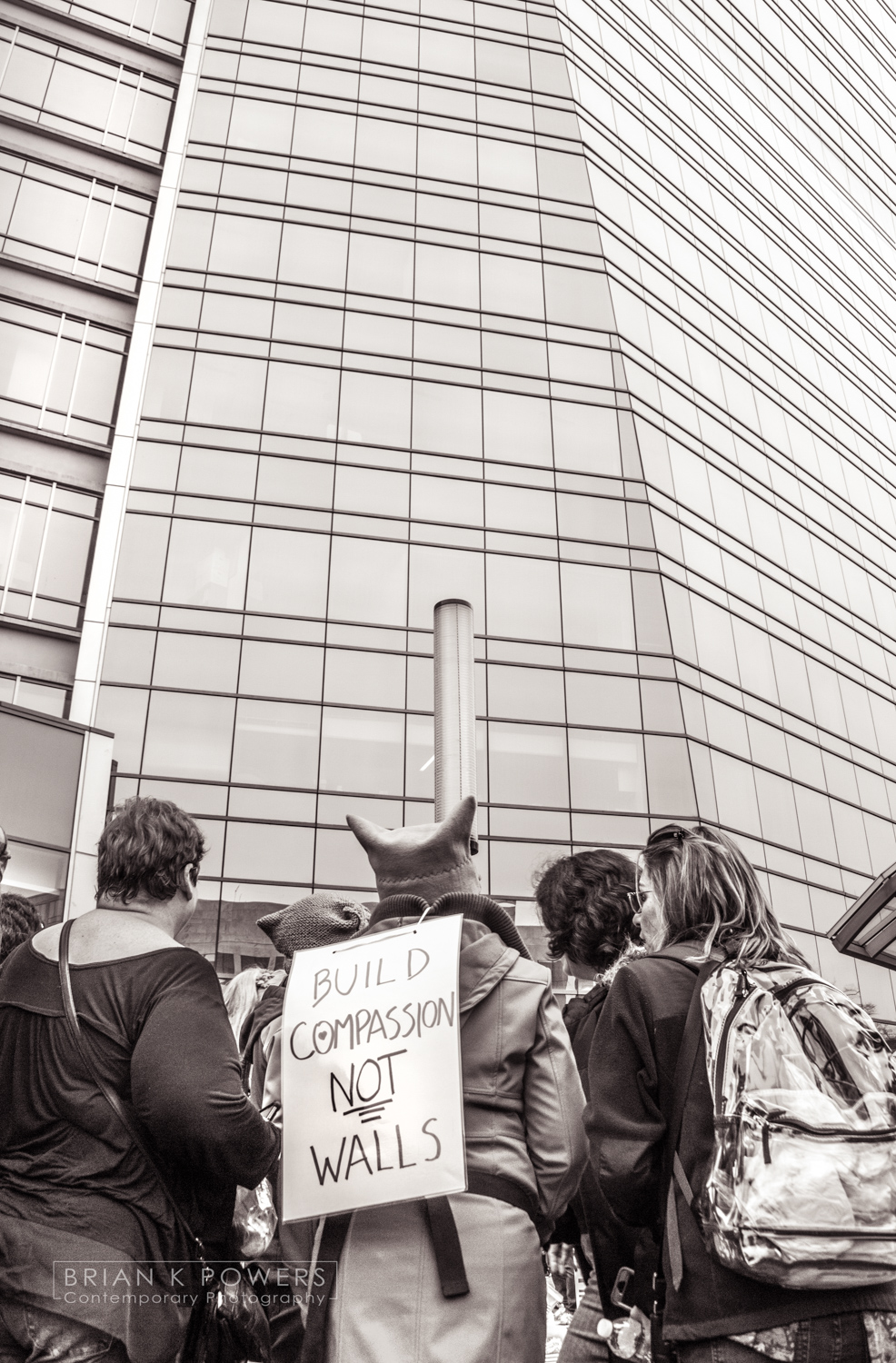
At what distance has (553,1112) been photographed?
2.20 m

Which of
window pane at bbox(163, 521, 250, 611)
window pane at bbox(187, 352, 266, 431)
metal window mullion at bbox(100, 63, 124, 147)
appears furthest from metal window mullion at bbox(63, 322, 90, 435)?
metal window mullion at bbox(100, 63, 124, 147)

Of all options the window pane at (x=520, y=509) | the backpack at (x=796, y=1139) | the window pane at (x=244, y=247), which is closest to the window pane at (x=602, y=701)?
the window pane at (x=520, y=509)

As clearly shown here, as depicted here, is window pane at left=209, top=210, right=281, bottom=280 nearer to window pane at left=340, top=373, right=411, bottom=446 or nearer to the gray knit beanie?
window pane at left=340, top=373, right=411, bottom=446

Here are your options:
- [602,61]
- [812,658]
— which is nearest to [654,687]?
[812,658]

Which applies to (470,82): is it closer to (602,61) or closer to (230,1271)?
(602,61)

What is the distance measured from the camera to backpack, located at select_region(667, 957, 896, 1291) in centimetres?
174

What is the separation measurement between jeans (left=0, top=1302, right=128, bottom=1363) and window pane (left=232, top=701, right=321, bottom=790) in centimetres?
1761

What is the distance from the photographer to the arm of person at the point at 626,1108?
6.88ft

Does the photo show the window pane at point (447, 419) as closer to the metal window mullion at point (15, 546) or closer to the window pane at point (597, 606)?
the window pane at point (597, 606)

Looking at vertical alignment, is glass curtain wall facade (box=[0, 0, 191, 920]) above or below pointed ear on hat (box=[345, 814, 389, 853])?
above

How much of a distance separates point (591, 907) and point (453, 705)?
6290mm

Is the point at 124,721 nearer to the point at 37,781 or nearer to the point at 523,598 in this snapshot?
the point at 37,781

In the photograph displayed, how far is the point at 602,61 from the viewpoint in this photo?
30.0 metres

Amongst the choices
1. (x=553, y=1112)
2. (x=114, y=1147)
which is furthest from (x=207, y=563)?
(x=553, y=1112)
